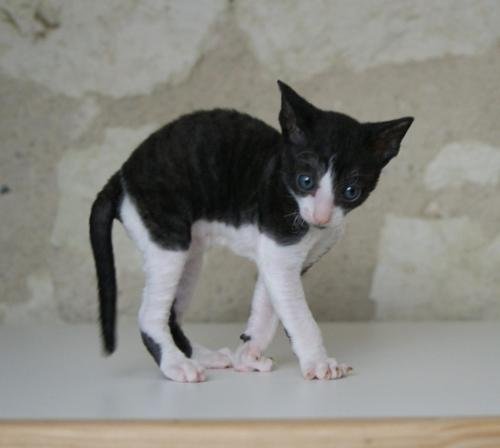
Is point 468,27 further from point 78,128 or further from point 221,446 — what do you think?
point 221,446

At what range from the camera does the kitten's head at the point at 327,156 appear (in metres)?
0.98

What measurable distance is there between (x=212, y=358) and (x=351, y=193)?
340 millimetres

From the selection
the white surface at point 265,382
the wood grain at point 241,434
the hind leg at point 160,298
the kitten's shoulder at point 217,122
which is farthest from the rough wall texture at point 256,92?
the wood grain at point 241,434

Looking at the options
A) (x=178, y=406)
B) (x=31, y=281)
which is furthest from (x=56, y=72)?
(x=178, y=406)

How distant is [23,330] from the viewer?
1.53m

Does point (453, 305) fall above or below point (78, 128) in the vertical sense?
below

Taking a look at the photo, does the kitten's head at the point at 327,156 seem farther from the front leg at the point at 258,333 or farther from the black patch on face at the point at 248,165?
the front leg at the point at 258,333

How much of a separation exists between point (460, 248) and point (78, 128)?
0.88 meters

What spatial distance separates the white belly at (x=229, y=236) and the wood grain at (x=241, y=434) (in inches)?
15.5

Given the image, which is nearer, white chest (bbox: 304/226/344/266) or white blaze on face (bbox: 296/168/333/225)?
white blaze on face (bbox: 296/168/333/225)

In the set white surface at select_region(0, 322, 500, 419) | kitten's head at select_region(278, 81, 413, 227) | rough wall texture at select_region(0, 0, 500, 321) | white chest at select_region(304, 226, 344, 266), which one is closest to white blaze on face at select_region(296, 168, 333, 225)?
kitten's head at select_region(278, 81, 413, 227)

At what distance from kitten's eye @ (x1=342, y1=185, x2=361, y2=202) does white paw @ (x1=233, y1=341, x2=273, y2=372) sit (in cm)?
28

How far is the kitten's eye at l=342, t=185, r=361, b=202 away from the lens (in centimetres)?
99

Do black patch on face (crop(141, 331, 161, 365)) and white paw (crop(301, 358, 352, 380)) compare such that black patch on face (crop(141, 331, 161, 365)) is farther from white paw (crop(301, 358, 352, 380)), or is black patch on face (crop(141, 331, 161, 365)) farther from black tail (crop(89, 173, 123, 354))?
white paw (crop(301, 358, 352, 380))
